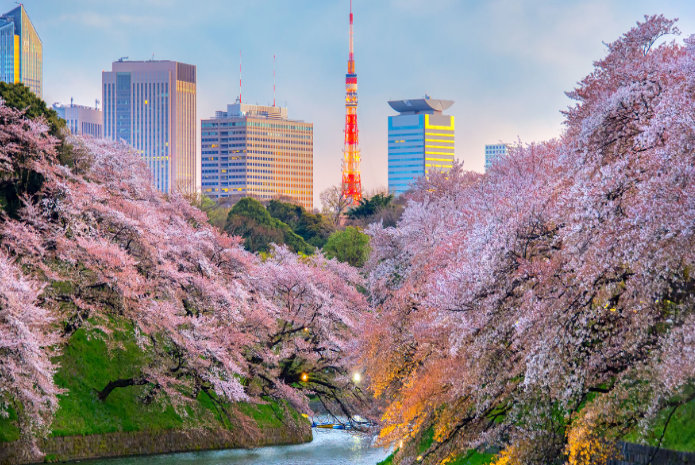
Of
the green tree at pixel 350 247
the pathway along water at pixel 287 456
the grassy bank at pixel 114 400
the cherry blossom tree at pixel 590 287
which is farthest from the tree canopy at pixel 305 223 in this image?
the cherry blossom tree at pixel 590 287

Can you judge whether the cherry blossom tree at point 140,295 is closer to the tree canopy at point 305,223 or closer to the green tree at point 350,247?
the green tree at point 350,247

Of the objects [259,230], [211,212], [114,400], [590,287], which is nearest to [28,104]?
[114,400]

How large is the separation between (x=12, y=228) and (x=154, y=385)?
24.7 feet

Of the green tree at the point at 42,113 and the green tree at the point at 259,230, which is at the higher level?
the green tree at the point at 42,113

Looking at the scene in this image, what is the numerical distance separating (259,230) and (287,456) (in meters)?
44.3

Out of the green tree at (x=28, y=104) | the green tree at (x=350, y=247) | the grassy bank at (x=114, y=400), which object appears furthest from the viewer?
the green tree at (x=350, y=247)

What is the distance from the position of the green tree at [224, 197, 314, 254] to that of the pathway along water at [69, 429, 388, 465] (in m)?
36.7

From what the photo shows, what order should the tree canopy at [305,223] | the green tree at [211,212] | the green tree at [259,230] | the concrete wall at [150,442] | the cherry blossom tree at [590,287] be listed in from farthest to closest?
the tree canopy at [305,223] → the green tree at [211,212] → the green tree at [259,230] → the concrete wall at [150,442] → the cherry blossom tree at [590,287]

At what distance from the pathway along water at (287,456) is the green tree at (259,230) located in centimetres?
3674

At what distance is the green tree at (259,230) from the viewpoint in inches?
3034

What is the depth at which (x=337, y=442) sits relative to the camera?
136 feet

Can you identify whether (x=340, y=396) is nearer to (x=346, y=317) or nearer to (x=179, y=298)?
(x=346, y=317)

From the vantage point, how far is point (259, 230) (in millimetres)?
78500

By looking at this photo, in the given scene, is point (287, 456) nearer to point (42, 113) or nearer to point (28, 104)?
point (42, 113)
